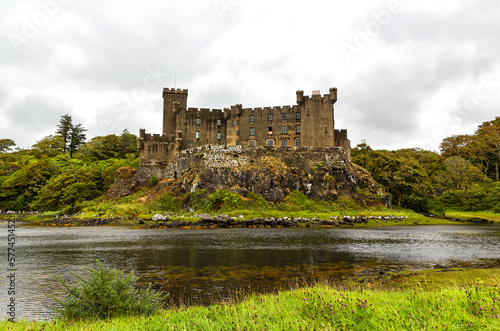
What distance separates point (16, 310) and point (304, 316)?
1026 centimetres

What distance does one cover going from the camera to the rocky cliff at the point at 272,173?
189ft

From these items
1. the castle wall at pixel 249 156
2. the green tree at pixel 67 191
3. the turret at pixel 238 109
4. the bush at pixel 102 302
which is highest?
the turret at pixel 238 109

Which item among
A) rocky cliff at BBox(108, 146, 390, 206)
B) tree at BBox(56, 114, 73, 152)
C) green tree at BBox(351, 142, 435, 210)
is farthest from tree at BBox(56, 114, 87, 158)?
green tree at BBox(351, 142, 435, 210)

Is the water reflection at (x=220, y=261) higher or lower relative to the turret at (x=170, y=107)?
lower

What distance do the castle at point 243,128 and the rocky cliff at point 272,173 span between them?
5335 millimetres

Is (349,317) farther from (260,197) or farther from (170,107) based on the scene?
(170,107)

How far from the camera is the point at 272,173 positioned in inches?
2331

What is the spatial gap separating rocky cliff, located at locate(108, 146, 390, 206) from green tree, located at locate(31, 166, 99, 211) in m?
6.23

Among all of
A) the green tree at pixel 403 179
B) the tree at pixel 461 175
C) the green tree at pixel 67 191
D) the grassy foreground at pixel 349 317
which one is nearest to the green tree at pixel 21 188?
the green tree at pixel 67 191

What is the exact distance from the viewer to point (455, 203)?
66.4 metres

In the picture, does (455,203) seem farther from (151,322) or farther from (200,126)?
(151,322)

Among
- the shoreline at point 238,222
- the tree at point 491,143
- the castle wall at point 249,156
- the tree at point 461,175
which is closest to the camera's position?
the shoreline at point 238,222

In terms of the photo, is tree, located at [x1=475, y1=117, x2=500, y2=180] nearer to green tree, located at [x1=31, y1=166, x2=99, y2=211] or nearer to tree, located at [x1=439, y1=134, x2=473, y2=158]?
tree, located at [x1=439, y1=134, x2=473, y2=158]

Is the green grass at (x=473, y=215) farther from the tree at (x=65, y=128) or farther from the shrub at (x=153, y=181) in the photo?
the tree at (x=65, y=128)
